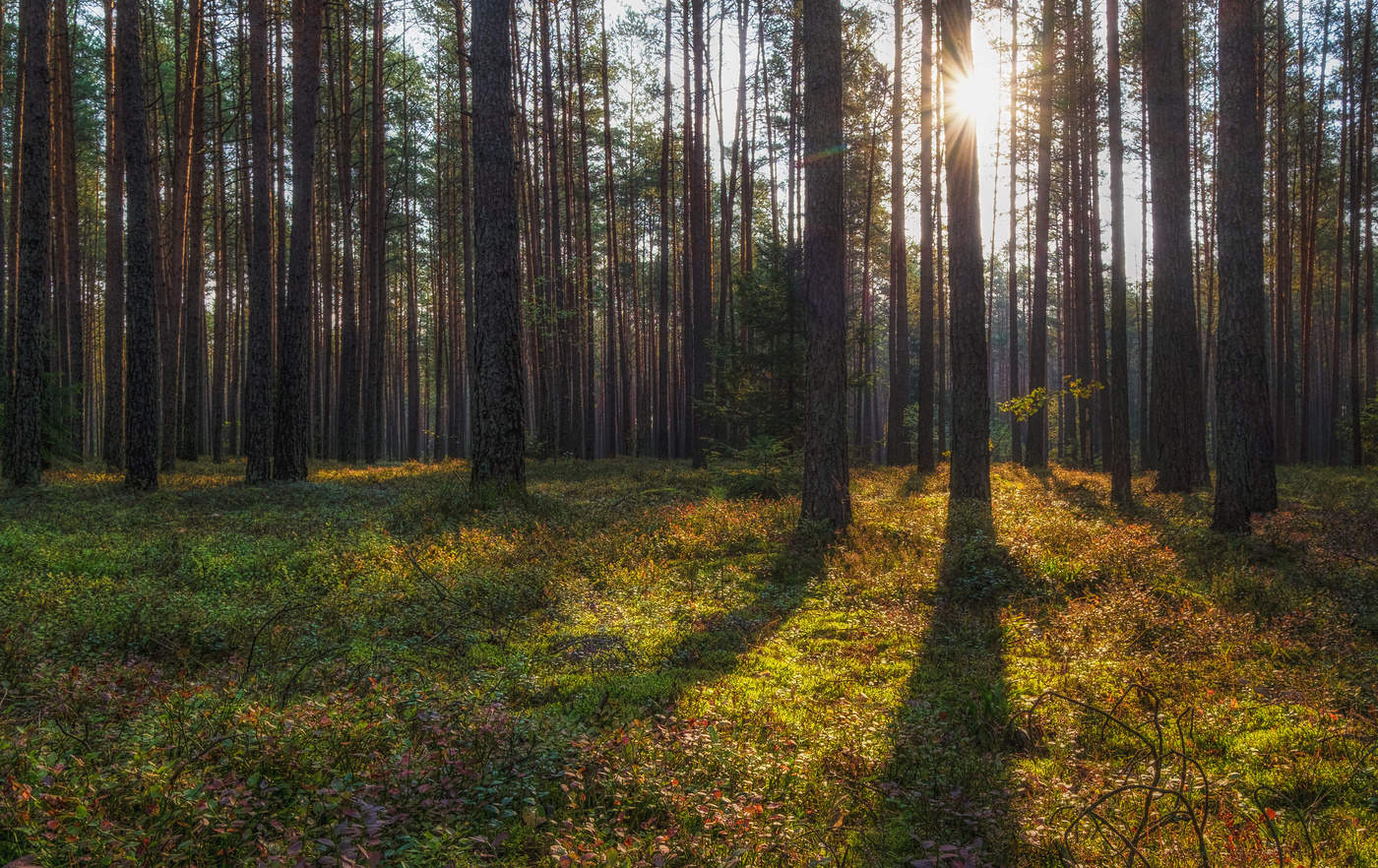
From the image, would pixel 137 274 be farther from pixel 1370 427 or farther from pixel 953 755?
pixel 1370 427

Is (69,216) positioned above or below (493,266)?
above

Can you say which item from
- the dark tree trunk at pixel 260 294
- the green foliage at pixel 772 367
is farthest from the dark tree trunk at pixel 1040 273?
the dark tree trunk at pixel 260 294

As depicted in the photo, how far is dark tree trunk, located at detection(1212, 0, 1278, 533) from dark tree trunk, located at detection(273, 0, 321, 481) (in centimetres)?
1646

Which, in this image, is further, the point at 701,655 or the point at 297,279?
the point at 297,279

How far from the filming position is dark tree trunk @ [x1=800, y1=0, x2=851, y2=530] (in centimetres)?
966

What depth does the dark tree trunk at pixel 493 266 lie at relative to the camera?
1144 cm

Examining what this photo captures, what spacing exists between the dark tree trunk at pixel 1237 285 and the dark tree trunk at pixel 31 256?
19410 millimetres

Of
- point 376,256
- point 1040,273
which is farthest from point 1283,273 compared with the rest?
point 376,256

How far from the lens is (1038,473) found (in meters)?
21.5

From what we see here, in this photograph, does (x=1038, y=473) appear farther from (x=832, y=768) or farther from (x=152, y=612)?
(x=152, y=612)

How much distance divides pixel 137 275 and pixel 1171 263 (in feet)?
65.6

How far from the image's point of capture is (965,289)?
11.9 metres

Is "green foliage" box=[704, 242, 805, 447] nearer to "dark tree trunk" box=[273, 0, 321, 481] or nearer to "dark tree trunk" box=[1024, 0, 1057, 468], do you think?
"dark tree trunk" box=[1024, 0, 1057, 468]

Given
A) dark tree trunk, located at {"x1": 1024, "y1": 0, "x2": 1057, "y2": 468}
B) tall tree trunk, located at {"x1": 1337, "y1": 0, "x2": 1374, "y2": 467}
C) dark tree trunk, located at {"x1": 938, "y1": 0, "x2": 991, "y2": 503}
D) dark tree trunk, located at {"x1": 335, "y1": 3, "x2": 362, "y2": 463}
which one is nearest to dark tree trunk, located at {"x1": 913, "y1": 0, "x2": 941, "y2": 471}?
dark tree trunk, located at {"x1": 1024, "y1": 0, "x2": 1057, "y2": 468}
